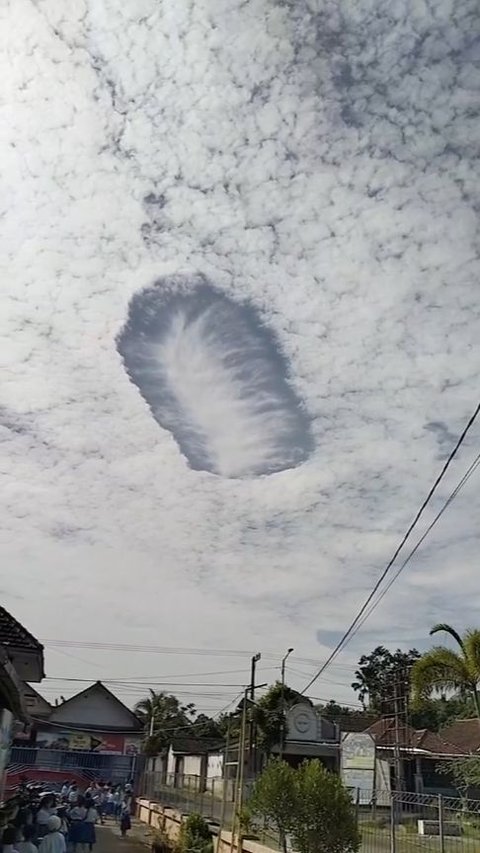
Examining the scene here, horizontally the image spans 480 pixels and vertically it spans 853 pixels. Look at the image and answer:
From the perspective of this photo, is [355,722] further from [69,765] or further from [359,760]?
[69,765]

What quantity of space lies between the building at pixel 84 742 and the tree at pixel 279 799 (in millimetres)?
26812

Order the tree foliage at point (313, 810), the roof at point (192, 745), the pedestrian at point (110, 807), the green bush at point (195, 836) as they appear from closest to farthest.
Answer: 1. the tree foliage at point (313, 810)
2. the green bush at point (195, 836)
3. the pedestrian at point (110, 807)
4. the roof at point (192, 745)

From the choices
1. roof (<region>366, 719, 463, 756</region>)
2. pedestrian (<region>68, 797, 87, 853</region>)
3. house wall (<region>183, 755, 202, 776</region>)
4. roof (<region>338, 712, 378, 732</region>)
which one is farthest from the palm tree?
roof (<region>338, 712, 378, 732</region>)

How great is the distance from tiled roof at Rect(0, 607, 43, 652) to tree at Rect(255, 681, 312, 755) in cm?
3160

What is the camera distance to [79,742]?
52.0 metres

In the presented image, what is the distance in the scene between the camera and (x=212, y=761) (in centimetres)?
4747

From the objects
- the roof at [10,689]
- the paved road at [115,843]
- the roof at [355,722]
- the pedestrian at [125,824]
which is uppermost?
the roof at [355,722]

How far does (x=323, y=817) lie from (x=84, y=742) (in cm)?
4020

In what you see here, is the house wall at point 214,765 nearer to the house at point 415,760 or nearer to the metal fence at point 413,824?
the house at point 415,760

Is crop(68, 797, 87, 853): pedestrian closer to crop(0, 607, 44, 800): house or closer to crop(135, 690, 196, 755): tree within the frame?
Answer: crop(0, 607, 44, 800): house

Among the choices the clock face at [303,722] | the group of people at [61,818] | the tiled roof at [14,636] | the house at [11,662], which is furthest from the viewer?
the clock face at [303,722]

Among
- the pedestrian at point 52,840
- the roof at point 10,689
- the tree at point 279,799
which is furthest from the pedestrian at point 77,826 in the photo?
the roof at point 10,689

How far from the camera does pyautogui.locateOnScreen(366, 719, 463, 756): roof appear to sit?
42688mm

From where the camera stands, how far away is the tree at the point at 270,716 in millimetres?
43031
